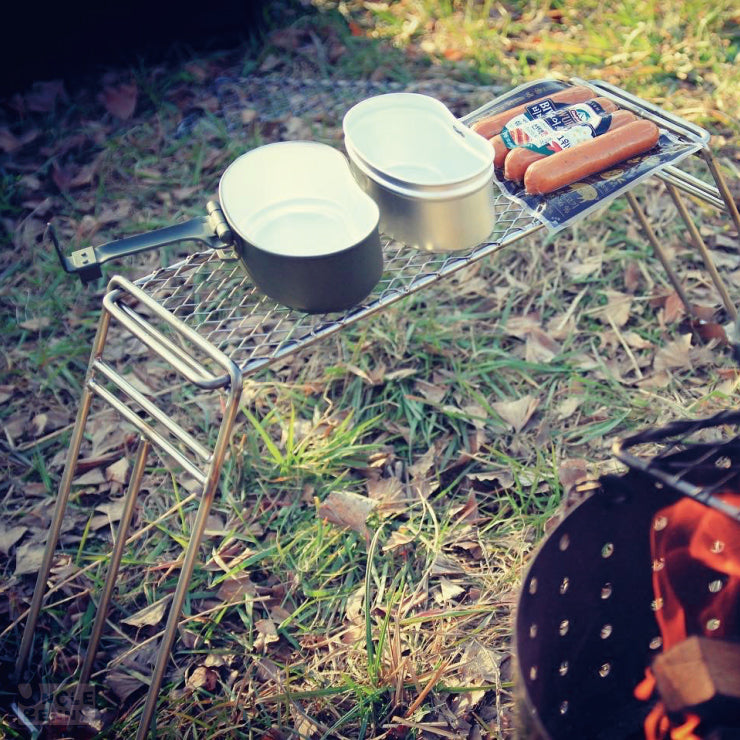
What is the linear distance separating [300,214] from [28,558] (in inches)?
48.4

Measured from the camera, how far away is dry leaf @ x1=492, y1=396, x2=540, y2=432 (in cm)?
217

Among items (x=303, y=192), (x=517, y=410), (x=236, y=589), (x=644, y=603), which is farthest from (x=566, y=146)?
(x=236, y=589)

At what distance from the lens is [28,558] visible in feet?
6.48

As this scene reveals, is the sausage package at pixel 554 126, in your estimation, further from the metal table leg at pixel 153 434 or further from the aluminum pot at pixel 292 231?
the metal table leg at pixel 153 434

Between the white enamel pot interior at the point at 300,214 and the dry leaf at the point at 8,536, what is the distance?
1.17 metres

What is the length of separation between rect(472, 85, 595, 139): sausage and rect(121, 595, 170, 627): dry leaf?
141 cm

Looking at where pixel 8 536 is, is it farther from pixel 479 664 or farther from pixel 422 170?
pixel 422 170

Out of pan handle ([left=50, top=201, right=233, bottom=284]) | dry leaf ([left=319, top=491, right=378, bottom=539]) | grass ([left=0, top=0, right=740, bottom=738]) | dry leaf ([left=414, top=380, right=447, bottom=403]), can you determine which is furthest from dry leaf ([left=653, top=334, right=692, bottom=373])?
pan handle ([left=50, top=201, right=233, bottom=284])

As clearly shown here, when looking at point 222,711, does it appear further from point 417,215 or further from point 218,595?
point 417,215

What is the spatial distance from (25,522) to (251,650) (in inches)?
31.5

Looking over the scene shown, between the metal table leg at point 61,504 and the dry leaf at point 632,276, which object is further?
the dry leaf at point 632,276

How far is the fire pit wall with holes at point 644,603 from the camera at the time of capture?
1.10 m

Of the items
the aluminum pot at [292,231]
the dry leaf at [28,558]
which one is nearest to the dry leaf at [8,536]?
the dry leaf at [28,558]

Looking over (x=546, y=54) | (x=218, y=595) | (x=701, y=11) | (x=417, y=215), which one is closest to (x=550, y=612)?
(x=417, y=215)
